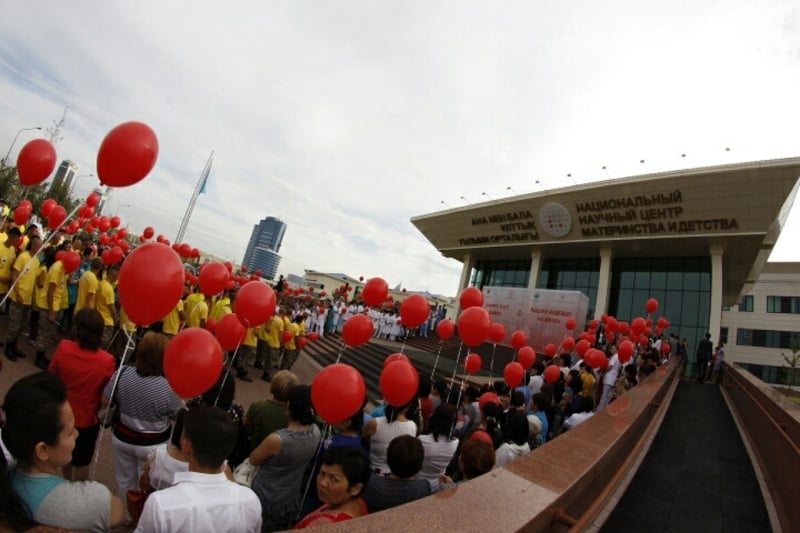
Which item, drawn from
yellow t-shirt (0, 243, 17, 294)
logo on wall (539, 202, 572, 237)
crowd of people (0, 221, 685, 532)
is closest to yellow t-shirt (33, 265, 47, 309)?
crowd of people (0, 221, 685, 532)

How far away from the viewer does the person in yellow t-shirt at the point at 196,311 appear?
6.79m

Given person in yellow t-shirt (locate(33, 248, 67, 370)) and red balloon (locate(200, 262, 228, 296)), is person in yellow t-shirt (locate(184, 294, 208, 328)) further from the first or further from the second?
red balloon (locate(200, 262, 228, 296))

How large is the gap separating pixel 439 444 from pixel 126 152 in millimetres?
3219

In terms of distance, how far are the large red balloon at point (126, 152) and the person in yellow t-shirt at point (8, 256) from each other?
433cm

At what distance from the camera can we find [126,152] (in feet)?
9.42

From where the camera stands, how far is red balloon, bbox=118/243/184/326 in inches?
94.7

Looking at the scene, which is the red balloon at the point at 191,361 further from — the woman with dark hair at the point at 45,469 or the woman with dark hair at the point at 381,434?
the woman with dark hair at the point at 381,434

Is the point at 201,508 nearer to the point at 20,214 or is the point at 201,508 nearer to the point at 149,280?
the point at 149,280

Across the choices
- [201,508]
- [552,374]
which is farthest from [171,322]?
[552,374]

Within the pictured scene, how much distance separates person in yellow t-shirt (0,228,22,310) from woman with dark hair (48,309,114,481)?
4.35 meters

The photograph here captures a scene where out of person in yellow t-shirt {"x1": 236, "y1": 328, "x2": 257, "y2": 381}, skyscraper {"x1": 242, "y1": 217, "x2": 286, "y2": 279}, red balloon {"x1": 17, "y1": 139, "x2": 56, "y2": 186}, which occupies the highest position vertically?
skyscraper {"x1": 242, "y1": 217, "x2": 286, "y2": 279}

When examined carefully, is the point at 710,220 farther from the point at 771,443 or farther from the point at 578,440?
the point at 578,440

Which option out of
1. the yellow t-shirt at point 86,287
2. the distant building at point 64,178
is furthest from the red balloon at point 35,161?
the distant building at point 64,178

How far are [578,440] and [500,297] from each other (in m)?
14.8
